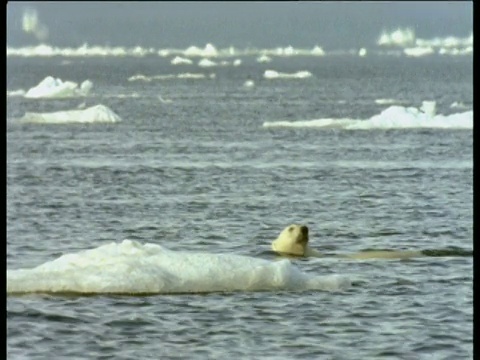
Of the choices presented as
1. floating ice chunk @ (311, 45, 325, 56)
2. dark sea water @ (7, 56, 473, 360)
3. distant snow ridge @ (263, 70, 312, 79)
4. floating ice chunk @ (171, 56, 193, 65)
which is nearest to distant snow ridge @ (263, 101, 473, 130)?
dark sea water @ (7, 56, 473, 360)

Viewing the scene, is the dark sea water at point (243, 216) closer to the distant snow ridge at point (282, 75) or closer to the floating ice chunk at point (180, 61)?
the distant snow ridge at point (282, 75)

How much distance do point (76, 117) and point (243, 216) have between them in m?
14.3

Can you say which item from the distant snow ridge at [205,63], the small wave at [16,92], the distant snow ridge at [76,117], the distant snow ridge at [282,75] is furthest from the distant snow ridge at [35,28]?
the distant snow ridge at [76,117]

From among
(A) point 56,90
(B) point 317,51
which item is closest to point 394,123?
(A) point 56,90

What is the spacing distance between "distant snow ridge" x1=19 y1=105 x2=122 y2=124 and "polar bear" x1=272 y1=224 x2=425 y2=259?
17333 millimetres

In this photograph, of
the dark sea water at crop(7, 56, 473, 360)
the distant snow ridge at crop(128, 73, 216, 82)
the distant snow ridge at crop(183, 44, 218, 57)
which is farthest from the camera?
the distant snow ridge at crop(183, 44, 218, 57)

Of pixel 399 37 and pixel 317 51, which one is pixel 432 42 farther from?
pixel 317 51

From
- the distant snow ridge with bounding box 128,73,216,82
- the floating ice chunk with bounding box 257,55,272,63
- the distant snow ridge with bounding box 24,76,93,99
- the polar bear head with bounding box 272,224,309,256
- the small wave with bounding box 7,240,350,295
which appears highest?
the floating ice chunk with bounding box 257,55,272,63

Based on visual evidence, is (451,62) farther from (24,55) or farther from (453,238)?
(453,238)

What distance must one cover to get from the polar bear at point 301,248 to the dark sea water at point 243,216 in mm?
166

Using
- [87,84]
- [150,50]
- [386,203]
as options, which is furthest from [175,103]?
[386,203]

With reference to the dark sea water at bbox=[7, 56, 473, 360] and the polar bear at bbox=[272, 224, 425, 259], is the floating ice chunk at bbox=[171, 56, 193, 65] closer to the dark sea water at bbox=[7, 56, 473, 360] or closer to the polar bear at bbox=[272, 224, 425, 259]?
the dark sea water at bbox=[7, 56, 473, 360]

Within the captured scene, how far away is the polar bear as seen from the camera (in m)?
12.4

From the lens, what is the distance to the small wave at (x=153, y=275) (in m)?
10.6
